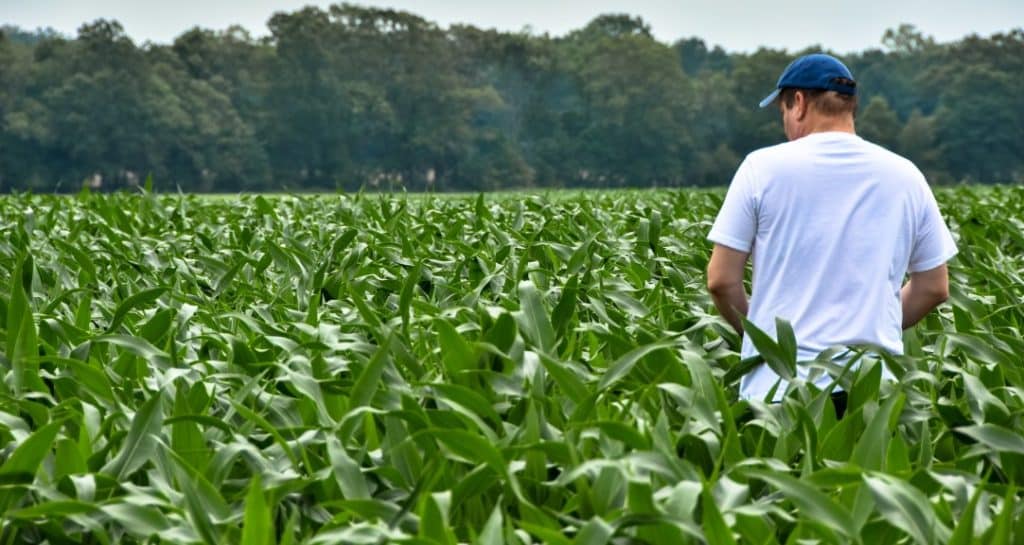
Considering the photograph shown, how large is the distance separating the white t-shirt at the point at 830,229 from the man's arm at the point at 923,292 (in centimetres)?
29

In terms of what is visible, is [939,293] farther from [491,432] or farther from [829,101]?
[491,432]

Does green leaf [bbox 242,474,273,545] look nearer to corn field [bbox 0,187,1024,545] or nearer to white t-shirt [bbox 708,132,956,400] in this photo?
corn field [bbox 0,187,1024,545]

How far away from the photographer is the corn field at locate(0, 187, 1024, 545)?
2400 mm

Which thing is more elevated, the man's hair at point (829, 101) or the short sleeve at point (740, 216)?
the man's hair at point (829, 101)

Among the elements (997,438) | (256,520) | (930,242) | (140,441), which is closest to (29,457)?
(140,441)

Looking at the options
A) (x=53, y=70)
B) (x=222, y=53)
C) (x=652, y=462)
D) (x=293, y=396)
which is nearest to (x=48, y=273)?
(x=293, y=396)

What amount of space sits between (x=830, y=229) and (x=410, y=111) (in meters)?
92.4

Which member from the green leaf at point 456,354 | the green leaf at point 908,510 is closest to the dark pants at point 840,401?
the green leaf at point 456,354

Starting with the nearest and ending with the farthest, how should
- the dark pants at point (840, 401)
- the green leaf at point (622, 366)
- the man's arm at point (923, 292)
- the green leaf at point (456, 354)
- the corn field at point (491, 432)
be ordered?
the corn field at point (491, 432) → the green leaf at point (622, 366) → the green leaf at point (456, 354) → the dark pants at point (840, 401) → the man's arm at point (923, 292)

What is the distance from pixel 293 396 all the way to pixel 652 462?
136cm

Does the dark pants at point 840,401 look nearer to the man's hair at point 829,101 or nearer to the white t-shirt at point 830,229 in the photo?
the white t-shirt at point 830,229

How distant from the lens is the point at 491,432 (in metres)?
2.86

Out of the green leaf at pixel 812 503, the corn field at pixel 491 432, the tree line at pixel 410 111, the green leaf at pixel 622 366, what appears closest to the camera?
the green leaf at pixel 812 503

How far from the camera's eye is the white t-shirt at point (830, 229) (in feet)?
12.5
